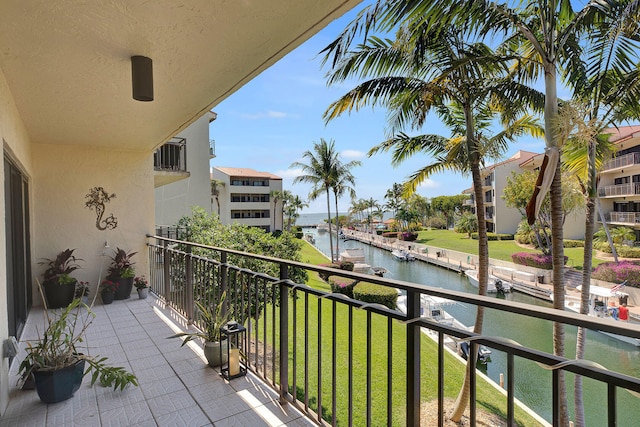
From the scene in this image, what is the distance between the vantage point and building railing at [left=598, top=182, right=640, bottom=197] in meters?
20.8

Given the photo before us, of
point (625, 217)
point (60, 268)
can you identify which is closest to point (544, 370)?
point (60, 268)

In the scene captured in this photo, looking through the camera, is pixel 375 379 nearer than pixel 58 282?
No

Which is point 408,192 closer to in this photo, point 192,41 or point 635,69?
point 635,69

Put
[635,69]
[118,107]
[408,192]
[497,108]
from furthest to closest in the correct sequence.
Answer: [408,192], [497,108], [635,69], [118,107]

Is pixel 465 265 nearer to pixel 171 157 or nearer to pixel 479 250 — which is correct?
pixel 479 250

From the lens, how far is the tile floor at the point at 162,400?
2.16 meters

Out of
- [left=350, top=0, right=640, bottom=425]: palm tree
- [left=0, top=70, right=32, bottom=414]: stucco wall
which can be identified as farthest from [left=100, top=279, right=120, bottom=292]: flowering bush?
[left=350, top=0, right=640, bottom=425]: palm tree

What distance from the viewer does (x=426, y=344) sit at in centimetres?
1163

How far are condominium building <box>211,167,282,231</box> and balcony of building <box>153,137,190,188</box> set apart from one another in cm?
2702

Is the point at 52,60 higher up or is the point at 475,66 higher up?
the point at 475,66

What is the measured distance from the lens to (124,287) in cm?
528

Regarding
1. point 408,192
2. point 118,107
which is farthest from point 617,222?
point 118,107

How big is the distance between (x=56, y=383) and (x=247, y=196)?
127 ft

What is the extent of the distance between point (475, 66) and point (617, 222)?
23.2 meters
